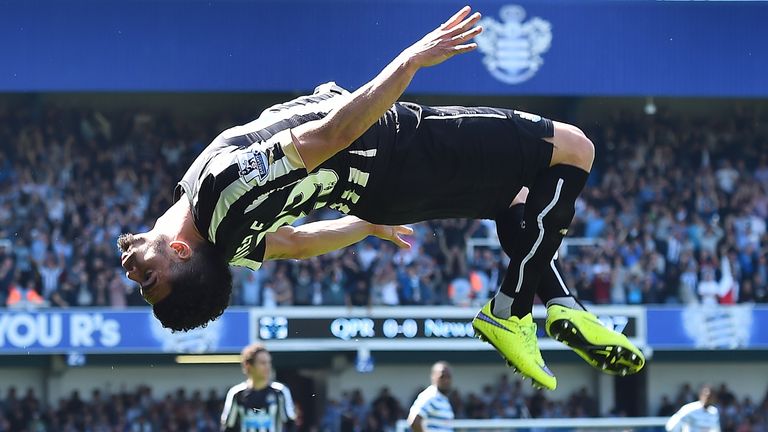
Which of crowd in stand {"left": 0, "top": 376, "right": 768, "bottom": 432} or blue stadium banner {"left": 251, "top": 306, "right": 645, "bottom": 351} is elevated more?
blue stadium banner {"left": 251, "top": 306, "right": 645, "bottom": 351}

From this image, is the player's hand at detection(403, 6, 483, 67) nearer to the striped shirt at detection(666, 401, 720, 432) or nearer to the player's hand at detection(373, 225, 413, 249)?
the player's hand at detection(373, 225, 413, 249)

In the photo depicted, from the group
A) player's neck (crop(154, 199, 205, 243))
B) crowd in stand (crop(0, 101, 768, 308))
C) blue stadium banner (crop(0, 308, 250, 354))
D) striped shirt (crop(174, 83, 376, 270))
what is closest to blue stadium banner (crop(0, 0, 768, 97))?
crowd in stand (crop(0, 101, 768, 308))

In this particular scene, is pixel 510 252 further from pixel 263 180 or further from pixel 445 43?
pixel 263 180

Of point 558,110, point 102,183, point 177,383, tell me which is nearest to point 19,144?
point 102,183

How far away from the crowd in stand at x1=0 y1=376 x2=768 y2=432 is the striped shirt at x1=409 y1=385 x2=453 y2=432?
22.2 feet

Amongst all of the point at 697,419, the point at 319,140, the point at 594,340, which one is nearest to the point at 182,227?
the point at 319,140

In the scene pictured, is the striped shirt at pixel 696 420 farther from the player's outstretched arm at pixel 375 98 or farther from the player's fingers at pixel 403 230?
the player's outstretched arm at pixel 375 98

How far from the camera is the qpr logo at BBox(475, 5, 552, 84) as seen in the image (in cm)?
1722

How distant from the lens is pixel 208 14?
16688 mm

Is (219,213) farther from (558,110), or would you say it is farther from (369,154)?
(558,110)

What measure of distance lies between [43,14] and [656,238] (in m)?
8.43

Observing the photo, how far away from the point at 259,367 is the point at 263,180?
209 inches

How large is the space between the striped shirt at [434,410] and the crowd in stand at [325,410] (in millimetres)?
6775

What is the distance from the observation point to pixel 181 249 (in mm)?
4465
